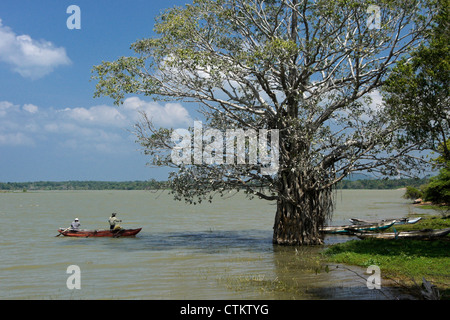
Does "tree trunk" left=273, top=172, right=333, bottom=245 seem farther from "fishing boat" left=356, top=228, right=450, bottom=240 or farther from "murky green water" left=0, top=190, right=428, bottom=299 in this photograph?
"fishing boat" left=356, top=228, right=450, bottom=240

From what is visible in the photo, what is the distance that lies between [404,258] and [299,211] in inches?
236

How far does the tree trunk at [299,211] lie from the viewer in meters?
21.7

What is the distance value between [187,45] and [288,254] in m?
9.45

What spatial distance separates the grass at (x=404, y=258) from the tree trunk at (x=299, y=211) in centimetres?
188

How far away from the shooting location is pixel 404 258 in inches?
654

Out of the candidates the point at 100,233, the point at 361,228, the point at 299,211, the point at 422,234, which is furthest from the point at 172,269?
the point at 361,228

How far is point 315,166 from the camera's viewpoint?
2200 cm

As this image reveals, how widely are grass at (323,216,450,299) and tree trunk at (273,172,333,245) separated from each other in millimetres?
1878

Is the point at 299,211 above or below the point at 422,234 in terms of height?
above

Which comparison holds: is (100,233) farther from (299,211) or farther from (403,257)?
(403,257)

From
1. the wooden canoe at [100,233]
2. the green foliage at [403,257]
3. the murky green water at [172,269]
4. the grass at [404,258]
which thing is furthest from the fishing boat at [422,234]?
the wooden canoe at [100,233]

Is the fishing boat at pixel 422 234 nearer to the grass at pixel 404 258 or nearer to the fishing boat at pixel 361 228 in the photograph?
the grass at pixel 404 258

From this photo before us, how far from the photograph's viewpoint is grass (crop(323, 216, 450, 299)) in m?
14.0
